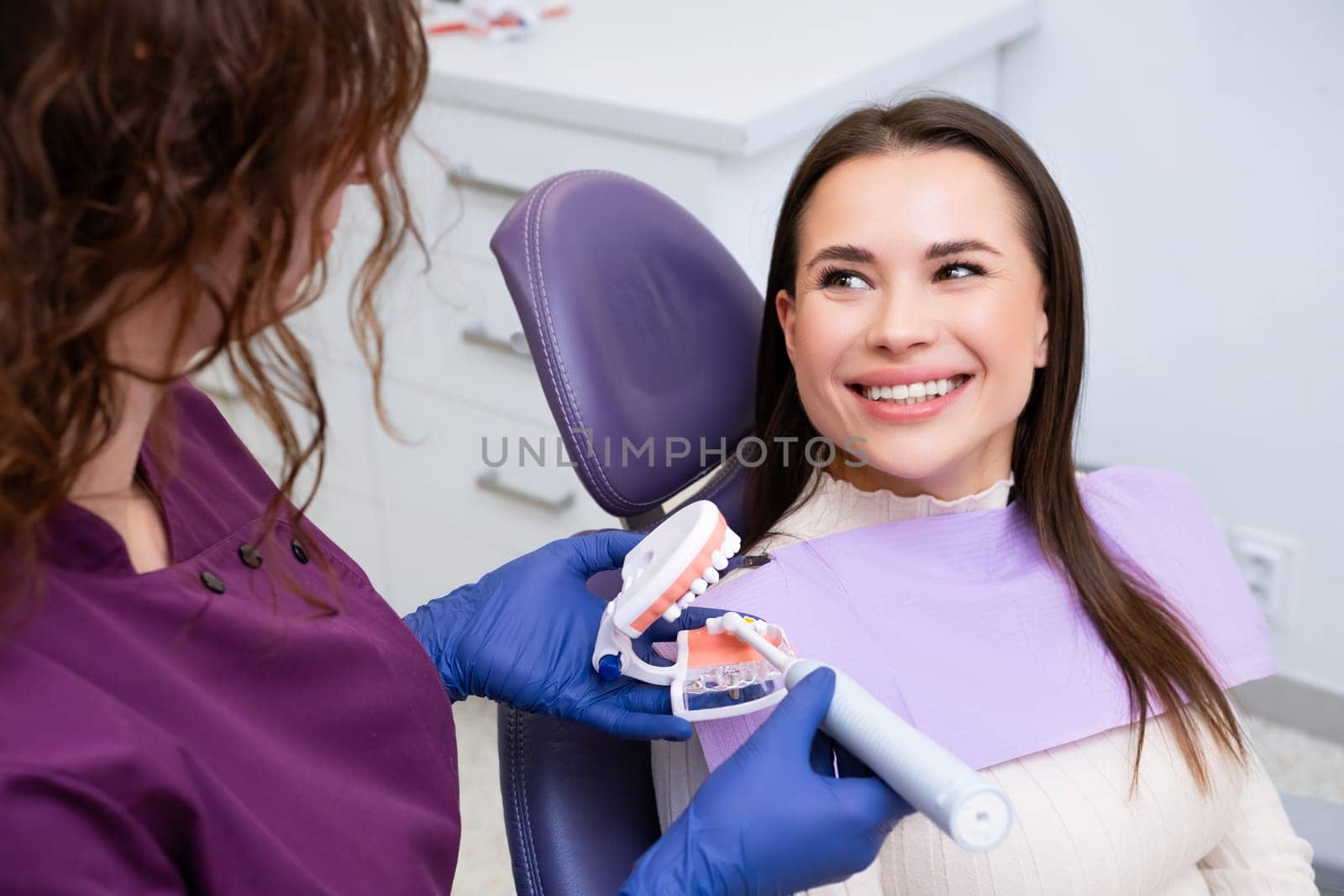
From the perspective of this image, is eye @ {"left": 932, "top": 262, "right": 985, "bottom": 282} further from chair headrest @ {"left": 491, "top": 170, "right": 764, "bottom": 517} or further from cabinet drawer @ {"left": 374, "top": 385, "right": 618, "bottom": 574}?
cabinet drawer @ {"left": 374, "top": 385, "right": 618, "bottom": 574}

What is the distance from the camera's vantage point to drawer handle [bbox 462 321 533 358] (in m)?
1.83

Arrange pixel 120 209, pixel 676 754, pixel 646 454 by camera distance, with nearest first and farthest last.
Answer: pixel 120 209 → pixel 676 754 → pixel 646 454

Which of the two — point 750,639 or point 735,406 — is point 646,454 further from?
point 750,639

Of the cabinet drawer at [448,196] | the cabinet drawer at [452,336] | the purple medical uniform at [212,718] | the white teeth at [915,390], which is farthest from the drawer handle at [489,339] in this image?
the purple medical uniform at [212,718]

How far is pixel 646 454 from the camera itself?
3.89 feet

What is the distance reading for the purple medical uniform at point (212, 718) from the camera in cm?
60

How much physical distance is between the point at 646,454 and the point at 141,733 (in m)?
0.61

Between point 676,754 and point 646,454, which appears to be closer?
point 676,754

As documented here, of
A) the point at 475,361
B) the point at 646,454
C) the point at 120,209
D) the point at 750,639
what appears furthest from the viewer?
the point at 475,361

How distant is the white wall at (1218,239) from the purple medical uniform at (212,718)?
4.64 feet

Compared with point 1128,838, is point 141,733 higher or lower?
higher

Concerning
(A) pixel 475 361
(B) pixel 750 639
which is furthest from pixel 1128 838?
(A) pixel 475 361

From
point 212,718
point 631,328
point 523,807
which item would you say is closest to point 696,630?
point 523,807

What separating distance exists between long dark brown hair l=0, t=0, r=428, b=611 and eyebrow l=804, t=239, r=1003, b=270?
52 centimetres
